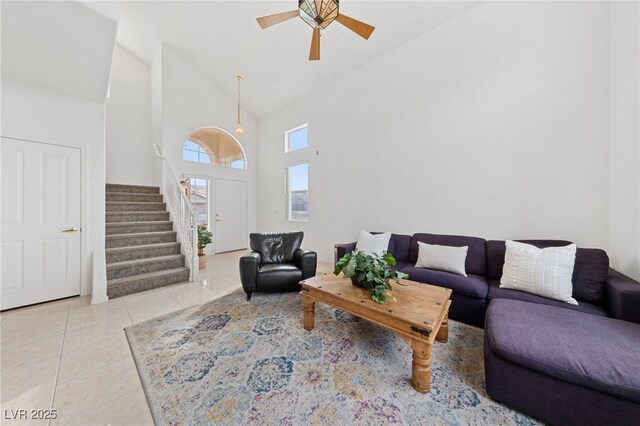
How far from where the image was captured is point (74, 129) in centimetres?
281

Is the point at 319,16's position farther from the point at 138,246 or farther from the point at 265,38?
the point at 138,246

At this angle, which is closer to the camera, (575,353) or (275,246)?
(575,353)

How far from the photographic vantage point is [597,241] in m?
2.32

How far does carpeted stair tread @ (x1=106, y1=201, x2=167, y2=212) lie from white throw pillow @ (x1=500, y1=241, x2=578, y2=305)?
5.67 m

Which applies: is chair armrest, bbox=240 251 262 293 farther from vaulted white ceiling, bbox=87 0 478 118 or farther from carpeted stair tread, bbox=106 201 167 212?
vaulted white ceiling, bbox=87 0 478 118

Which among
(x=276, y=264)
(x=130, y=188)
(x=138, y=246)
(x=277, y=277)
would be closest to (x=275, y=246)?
(x=276, y=264)

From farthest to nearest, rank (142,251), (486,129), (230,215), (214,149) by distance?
(230,215) < (214,149) < (142,251) < (486,129)

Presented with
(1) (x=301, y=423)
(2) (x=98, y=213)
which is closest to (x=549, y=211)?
(1) (x=301, y=423)

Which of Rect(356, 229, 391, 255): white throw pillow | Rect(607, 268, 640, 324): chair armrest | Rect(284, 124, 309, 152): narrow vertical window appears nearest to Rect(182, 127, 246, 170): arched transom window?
Rect(284, 124, 309, 152): narrow vertical window

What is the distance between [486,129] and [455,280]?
79.7 inches

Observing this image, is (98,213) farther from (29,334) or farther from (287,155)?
(287,155)

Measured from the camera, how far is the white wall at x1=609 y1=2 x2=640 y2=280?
190cm

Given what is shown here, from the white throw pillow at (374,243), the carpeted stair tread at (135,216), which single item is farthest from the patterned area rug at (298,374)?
the carpeted stair tread at (135,216)

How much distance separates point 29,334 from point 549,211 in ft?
17.9
